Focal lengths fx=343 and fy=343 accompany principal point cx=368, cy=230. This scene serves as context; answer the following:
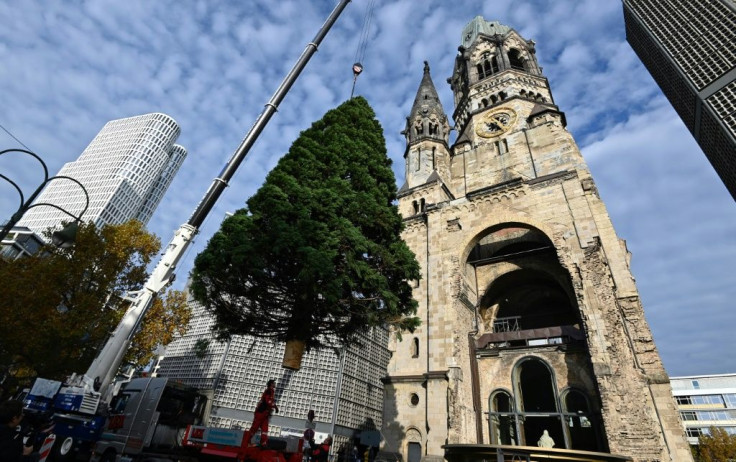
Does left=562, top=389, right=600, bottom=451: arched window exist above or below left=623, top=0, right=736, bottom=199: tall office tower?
below

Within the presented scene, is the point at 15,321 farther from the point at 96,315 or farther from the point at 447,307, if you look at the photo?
the point at 447,307

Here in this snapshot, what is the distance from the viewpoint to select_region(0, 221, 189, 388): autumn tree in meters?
14.0

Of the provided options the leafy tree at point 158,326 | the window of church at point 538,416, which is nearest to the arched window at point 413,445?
the window of church at point 538,416

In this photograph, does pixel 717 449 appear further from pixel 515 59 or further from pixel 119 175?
pixel 119 175

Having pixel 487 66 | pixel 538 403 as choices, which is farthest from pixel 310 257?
pixel 487 66

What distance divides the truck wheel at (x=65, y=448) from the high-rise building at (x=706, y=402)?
243ft

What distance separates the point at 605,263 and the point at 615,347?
3827 millimetres

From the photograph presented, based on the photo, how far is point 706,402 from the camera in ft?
185

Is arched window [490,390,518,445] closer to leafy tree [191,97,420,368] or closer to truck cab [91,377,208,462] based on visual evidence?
leafy tree [191,97,420,368]

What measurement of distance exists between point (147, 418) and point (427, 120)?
87.1ft

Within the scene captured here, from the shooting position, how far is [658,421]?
13.3 m

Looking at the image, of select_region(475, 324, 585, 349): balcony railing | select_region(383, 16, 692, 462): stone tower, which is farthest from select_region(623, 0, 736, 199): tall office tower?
select_region(475, 324, 585, 349): balcony railing

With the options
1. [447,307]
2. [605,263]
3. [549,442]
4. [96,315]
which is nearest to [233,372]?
[96,315]

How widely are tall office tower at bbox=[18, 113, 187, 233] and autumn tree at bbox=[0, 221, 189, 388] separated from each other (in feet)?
330
